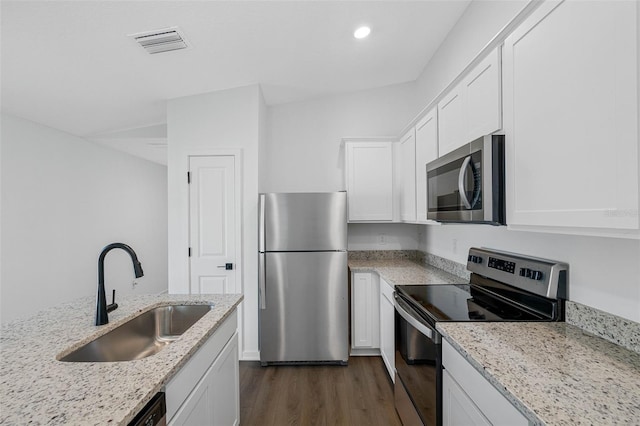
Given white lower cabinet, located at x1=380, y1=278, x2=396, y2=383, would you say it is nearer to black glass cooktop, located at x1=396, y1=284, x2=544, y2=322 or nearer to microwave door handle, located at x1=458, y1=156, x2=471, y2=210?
black glass cooktop, located at x1=396, y1=284, x2=544, y2=322

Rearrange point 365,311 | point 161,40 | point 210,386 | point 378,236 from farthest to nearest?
point 378,236
point 365,311
point 161,40
point 210,386

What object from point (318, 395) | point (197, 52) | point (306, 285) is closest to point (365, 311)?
point (306, 285)

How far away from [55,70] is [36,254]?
2189mm

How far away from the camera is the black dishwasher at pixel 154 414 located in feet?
2.61

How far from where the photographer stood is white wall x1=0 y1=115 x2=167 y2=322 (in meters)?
2.98

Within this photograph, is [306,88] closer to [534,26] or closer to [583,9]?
[534,26]

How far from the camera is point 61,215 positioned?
356cm

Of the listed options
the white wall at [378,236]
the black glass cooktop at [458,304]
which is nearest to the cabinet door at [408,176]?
the white wall at [378,236]

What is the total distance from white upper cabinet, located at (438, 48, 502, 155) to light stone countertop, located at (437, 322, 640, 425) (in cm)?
93

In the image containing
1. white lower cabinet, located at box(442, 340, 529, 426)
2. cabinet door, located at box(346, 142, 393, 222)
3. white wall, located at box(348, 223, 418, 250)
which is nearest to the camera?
white lower cabinet, located at box(442, 340, 529, 426)

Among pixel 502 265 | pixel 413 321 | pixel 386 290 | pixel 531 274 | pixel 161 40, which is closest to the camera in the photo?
pixel 531 274

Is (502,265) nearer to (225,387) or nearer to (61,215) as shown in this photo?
(225,387)

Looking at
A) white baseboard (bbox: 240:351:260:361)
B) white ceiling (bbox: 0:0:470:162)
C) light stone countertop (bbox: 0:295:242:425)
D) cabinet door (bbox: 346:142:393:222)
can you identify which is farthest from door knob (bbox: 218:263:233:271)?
white ceiling (bbox: 0:0:470:162)

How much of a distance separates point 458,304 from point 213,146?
2.62m
